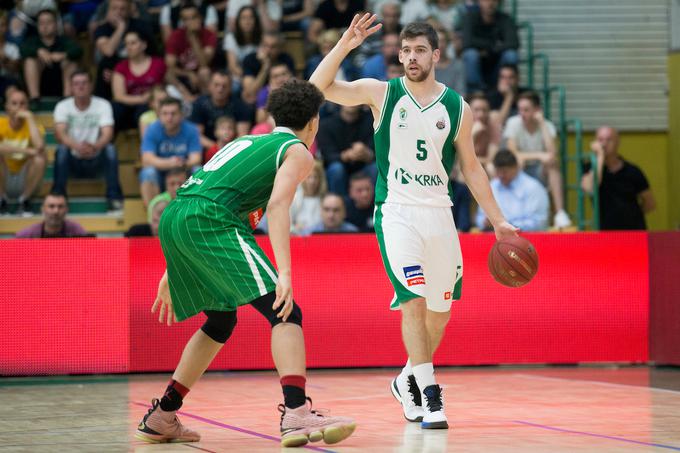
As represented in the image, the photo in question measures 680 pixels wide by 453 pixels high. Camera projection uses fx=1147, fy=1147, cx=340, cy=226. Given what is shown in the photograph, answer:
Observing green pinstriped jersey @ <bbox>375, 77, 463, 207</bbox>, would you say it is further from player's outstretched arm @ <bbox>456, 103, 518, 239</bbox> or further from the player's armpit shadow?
the player's armpit shadow

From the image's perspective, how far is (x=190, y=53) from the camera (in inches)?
607

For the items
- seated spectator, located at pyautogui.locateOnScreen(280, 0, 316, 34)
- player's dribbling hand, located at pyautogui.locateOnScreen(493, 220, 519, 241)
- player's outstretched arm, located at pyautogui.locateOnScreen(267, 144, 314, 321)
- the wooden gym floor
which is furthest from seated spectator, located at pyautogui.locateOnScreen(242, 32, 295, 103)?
player's outstretched arm, located at pyautogui.locateOnScreen(267, 144, 314, 321)

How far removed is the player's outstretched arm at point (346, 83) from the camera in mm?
7266

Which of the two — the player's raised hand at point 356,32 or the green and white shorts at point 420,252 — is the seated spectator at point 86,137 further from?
the player's raised hand at point 356,32

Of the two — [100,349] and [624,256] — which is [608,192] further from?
[100,349]

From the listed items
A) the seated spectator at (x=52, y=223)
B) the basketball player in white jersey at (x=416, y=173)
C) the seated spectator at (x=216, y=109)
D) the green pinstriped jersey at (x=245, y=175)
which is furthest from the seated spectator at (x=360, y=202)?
the green pinstriped jersey at (x=245, y=175)

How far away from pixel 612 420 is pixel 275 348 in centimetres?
259

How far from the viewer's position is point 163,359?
35.2 feet

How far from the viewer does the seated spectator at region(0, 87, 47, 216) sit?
→ 1368 cm

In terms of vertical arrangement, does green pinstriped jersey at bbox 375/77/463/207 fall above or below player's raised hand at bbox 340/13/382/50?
below

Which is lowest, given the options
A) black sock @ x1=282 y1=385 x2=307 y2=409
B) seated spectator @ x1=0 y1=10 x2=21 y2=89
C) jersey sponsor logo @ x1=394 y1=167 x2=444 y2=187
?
black sock @ x1=282 y1=385 x2=307 y2=409

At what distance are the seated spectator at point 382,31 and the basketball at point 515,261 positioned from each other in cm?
797

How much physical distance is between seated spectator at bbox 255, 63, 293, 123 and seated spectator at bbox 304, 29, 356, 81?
0.37 m

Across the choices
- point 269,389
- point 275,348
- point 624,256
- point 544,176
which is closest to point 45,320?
point 269,389
